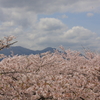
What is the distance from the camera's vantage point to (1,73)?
905 centimetres

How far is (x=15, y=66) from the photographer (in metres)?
9.80

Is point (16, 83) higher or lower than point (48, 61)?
lower

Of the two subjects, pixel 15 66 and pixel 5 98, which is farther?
pixel 15 66

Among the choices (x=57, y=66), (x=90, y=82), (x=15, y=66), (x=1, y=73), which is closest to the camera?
(x=90, y=82)

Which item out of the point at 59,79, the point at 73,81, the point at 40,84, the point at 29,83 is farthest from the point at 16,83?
the point at 73,81

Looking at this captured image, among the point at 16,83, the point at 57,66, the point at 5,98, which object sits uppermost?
the point at 57,66

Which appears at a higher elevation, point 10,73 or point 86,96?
point 10,73

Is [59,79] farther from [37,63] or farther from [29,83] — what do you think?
[37,63]

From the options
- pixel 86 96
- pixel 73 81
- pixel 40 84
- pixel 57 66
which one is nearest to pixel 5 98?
pixel 40 84

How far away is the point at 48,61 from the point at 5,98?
508 centimetres

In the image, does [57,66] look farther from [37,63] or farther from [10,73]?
[10,73]

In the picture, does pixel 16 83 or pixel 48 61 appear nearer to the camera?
pixel 16 83

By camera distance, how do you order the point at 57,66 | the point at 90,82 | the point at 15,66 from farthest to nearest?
the point at 57,66 < the point at 15,66 < the point at 90,82

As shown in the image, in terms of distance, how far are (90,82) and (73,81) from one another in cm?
83
